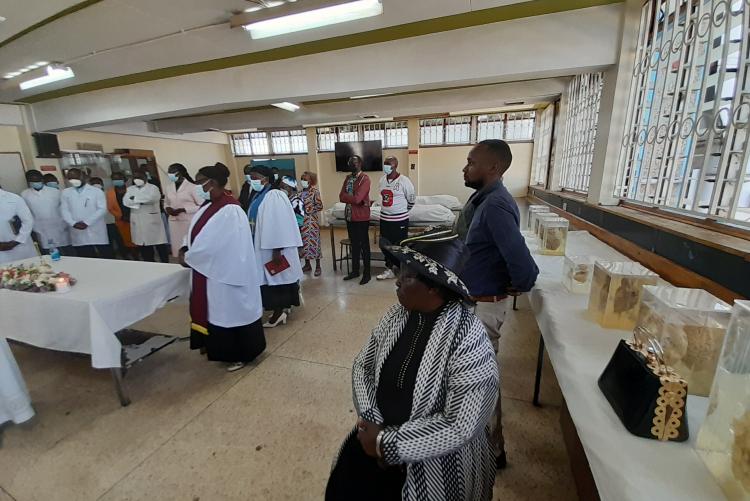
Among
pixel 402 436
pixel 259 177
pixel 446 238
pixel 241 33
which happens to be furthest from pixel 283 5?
pixel 402 436

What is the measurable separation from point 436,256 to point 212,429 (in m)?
1.84

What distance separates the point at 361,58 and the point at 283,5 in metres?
1.10

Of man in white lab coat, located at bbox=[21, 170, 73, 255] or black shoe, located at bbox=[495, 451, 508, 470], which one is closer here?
black shoe, located at bbox=[495, 451, 508, 470]

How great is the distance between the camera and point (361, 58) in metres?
3.46

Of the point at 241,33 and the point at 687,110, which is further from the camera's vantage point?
the point at 241,33

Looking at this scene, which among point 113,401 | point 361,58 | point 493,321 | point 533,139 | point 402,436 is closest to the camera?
point 402,436

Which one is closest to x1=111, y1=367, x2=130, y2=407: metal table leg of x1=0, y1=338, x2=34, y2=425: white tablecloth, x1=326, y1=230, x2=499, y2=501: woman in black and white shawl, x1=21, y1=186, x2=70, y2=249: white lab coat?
x1=0, y1=338, x2=34, y2=425: white tablecloth

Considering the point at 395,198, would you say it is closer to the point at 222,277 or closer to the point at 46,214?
the point at 222,277

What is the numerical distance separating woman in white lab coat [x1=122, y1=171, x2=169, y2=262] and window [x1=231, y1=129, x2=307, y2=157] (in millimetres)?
4276

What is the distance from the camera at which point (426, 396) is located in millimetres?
900

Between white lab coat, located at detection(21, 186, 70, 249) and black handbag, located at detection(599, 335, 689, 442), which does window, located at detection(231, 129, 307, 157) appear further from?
black handbag, located at detection(599, 335, 689, 442)

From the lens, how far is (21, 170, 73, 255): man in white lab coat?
4.47 metres

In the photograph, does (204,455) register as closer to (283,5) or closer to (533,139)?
(283,5)

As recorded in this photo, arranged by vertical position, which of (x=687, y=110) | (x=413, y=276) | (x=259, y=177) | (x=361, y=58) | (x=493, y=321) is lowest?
(x=493, y=321)
